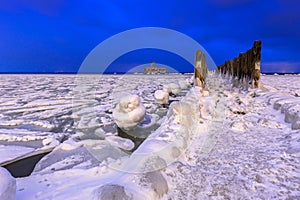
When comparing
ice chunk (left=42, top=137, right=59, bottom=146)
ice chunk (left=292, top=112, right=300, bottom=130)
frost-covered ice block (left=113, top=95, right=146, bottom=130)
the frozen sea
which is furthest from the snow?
ice chunk (left=292, top=112, right=300, bottom=130)

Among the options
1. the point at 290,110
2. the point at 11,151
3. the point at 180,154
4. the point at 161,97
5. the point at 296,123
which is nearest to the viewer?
the point at 180,154

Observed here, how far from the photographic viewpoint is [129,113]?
4.74m

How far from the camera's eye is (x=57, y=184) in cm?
223

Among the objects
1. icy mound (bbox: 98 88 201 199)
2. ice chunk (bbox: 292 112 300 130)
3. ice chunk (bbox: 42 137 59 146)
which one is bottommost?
ice chunk (bbox: 42 137 59 146)

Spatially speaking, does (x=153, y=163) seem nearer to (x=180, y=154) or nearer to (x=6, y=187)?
(x=180, y=154)

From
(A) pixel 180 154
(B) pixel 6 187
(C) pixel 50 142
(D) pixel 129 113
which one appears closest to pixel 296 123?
(A) pixel 180 154

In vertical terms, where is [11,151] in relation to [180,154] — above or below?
below

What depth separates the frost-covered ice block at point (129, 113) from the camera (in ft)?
15.4

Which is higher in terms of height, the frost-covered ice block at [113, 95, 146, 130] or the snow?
the frost-covered ice block at [113, 95, 146, 130]

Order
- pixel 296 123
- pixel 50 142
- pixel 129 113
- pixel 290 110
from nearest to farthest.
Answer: pixel 296 123 → pixel 290 110 → pixel 50 142 → pixel 129 113

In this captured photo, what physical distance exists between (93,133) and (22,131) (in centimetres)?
154

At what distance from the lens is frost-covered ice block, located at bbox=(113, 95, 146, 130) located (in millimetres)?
4699

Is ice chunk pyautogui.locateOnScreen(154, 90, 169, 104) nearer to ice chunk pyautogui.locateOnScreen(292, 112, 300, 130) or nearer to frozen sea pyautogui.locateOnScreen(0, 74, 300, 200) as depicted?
frozen sea pyautogui.locateOnScreen(0, 74, 300, 200)

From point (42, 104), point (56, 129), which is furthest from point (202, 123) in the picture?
point (42, 104)
